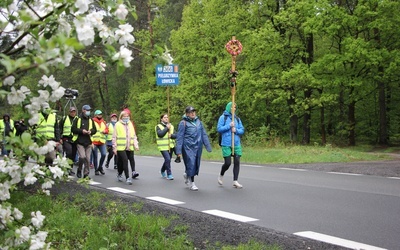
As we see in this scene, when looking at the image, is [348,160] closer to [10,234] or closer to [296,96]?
[296,96]

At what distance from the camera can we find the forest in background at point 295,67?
86.6 ft

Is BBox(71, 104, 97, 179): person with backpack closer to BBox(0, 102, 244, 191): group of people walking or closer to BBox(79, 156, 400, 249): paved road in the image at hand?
BBox(0, 102, 244, 191): group of people walking

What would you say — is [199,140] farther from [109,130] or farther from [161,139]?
[109,130]

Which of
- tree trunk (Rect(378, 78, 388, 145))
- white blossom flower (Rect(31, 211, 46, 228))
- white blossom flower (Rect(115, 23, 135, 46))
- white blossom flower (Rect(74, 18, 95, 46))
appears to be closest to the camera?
white blossom flower (Rect(74, 18, 95, 46))

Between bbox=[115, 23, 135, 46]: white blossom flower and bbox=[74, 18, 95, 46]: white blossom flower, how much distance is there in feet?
0.93

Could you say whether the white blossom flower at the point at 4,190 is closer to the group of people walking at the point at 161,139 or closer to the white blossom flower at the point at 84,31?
the white blossom flower at the point at 84,31

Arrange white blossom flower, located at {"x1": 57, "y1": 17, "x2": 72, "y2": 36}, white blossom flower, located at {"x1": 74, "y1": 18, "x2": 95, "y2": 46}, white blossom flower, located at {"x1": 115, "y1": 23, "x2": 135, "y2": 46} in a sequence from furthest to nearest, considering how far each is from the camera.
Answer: white blossom flower, located at {"x1": 115, "y1": 23, "x2": 135, "y2": 46}
white blossom flower, located at {"x1": 57, "y1": 17, "x2": 72, "y2": 36}
white blossom flower, located at {"x1": 74, "y1": 18, "x2": 95, "y2": 46}

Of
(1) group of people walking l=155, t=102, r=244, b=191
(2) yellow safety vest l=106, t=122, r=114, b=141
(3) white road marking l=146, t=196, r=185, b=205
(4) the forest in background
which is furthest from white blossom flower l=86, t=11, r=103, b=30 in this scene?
(4) the forest in background

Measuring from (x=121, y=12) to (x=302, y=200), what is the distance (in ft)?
23.8

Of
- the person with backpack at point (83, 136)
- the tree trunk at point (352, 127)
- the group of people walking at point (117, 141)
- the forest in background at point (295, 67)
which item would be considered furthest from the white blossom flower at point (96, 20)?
the tree trunk at point (352, 127)

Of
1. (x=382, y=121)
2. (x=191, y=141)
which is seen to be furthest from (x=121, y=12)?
(x=382, y=121)

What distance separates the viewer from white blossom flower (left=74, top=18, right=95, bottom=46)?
223cm

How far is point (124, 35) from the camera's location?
264 cm

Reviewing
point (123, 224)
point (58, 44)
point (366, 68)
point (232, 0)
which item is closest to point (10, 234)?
point (58, 44)
